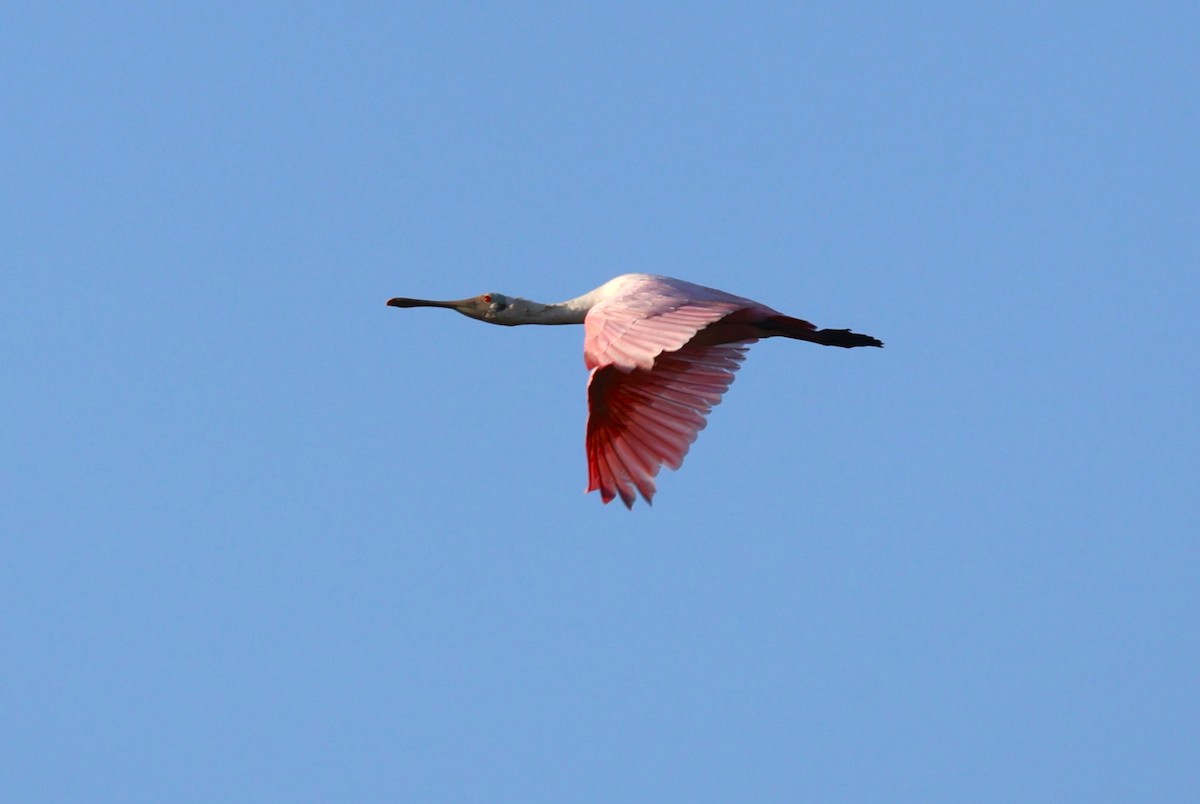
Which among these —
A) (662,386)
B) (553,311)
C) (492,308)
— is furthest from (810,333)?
(492,308)

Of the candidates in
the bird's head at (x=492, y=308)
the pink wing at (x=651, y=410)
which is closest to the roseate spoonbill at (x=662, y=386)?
the pink wing at (x=651, y=410)

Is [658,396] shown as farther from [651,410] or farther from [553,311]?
[553,311]

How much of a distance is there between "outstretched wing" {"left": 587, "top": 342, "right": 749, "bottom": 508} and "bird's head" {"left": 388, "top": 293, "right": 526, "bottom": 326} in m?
1.01

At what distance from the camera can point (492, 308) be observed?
38.0 feet

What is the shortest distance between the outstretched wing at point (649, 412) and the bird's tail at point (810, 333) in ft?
1.04

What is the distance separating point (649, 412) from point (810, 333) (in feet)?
3.57

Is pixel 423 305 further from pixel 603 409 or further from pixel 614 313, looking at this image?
pixel 614 313

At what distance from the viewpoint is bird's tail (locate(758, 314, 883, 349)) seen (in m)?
10.6

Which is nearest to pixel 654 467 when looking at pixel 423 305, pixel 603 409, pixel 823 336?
pixel 603 409

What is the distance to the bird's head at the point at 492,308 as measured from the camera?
11520 mm

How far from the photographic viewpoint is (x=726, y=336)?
10.8 m

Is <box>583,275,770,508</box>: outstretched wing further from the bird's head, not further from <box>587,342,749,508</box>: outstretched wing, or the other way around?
the bird's head

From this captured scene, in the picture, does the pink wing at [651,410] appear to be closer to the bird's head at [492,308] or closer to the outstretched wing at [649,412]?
the outstretched wing at [649,412]

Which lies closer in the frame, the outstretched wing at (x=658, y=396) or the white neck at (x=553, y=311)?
the outstretched wing at (x=658, y=396)
